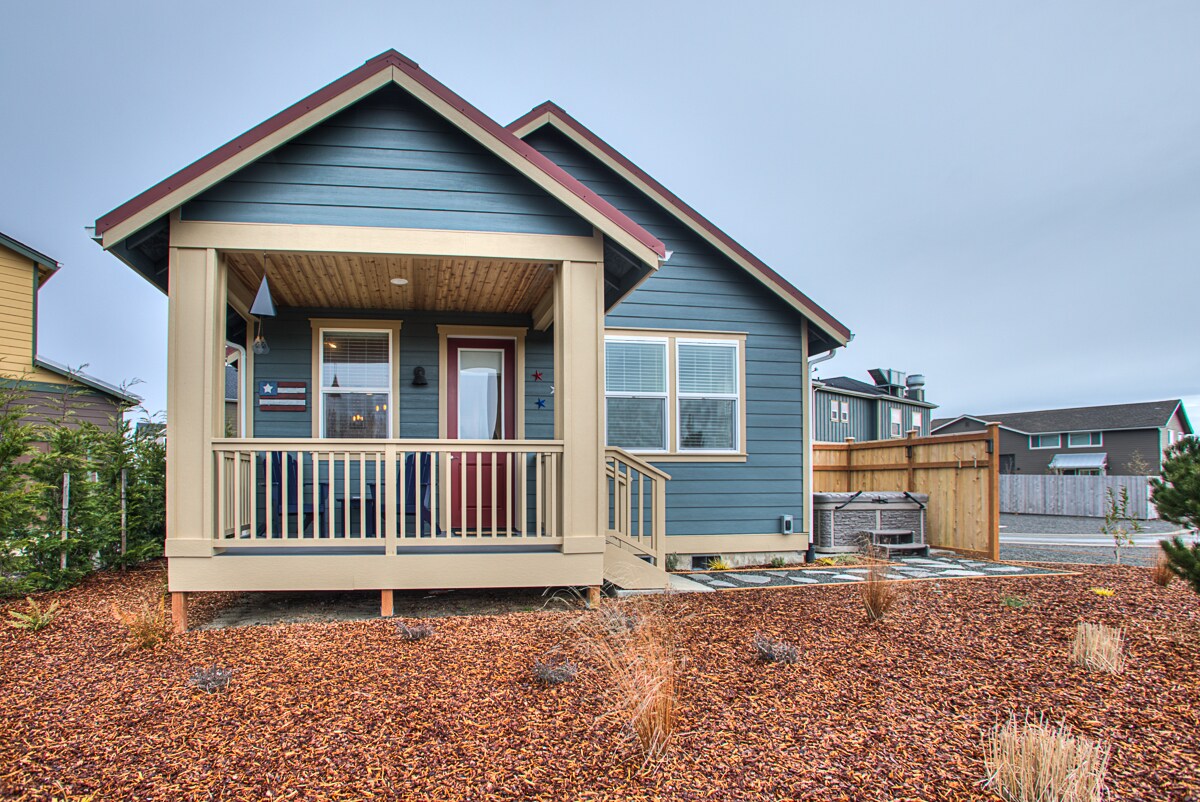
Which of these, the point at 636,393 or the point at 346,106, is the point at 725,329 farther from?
the point at 346,106

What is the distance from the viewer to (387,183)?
5.29 m

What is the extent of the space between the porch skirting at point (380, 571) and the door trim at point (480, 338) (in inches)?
105

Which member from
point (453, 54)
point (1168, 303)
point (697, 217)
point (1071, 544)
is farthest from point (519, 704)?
point (1168, 303)

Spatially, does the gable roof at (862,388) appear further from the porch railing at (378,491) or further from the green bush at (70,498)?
the green bush at (70,498)

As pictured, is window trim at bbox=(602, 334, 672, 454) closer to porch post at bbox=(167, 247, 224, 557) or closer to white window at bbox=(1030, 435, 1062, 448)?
porch post at bbox=(167, 247, 224, 557)

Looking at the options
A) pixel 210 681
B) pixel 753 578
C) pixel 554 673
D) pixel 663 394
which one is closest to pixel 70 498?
pixel 210 681

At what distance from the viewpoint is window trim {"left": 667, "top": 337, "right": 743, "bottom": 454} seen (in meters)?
8.27

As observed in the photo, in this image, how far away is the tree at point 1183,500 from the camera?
4.21 m

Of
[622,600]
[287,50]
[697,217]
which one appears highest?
[287,50]

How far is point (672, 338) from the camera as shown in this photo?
27.2 ft

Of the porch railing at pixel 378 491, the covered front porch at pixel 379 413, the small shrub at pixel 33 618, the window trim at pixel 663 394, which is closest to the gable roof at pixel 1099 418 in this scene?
the window trim at pixel 663 394

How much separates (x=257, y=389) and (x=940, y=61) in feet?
41.8

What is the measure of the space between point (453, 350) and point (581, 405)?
10.2ft

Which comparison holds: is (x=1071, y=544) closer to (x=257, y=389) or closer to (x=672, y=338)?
(x=672, y=338)
